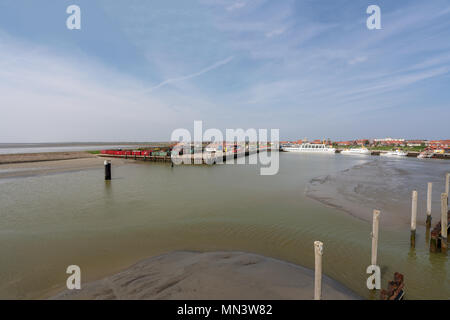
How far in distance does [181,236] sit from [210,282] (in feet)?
11.7

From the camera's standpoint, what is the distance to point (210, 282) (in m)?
4.44

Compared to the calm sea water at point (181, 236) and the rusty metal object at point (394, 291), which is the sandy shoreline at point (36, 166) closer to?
the calm sea water at point (181, 236)

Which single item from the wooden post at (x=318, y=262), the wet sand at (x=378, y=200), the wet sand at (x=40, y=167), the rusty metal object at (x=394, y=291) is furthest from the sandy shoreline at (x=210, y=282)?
the wet sand at (x=40, y=167)

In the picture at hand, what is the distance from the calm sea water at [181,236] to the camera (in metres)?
5.37

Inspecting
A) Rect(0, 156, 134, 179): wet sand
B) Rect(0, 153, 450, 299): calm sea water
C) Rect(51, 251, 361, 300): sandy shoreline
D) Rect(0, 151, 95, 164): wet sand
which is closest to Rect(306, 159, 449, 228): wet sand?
Rect(0, 153, 450, 299): calm sea water

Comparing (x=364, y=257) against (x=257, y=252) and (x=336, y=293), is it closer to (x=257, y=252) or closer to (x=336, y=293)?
(x=336, y=293)

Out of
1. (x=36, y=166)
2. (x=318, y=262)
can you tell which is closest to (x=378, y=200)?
(x=318, y=262)

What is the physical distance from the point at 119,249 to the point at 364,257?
7721mm

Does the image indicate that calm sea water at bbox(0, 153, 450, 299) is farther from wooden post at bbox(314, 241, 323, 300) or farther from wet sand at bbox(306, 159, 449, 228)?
wooden post at bbox(314, 241, 323, 300)

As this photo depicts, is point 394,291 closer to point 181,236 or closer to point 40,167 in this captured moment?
point 181,236

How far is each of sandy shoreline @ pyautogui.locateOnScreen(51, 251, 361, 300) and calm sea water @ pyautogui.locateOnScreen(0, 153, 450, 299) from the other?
651 millimetres

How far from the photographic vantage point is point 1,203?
11.8m

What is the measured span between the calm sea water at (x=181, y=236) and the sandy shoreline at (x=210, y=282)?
0.65 metres

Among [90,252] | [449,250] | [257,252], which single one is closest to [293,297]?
[257,252]
